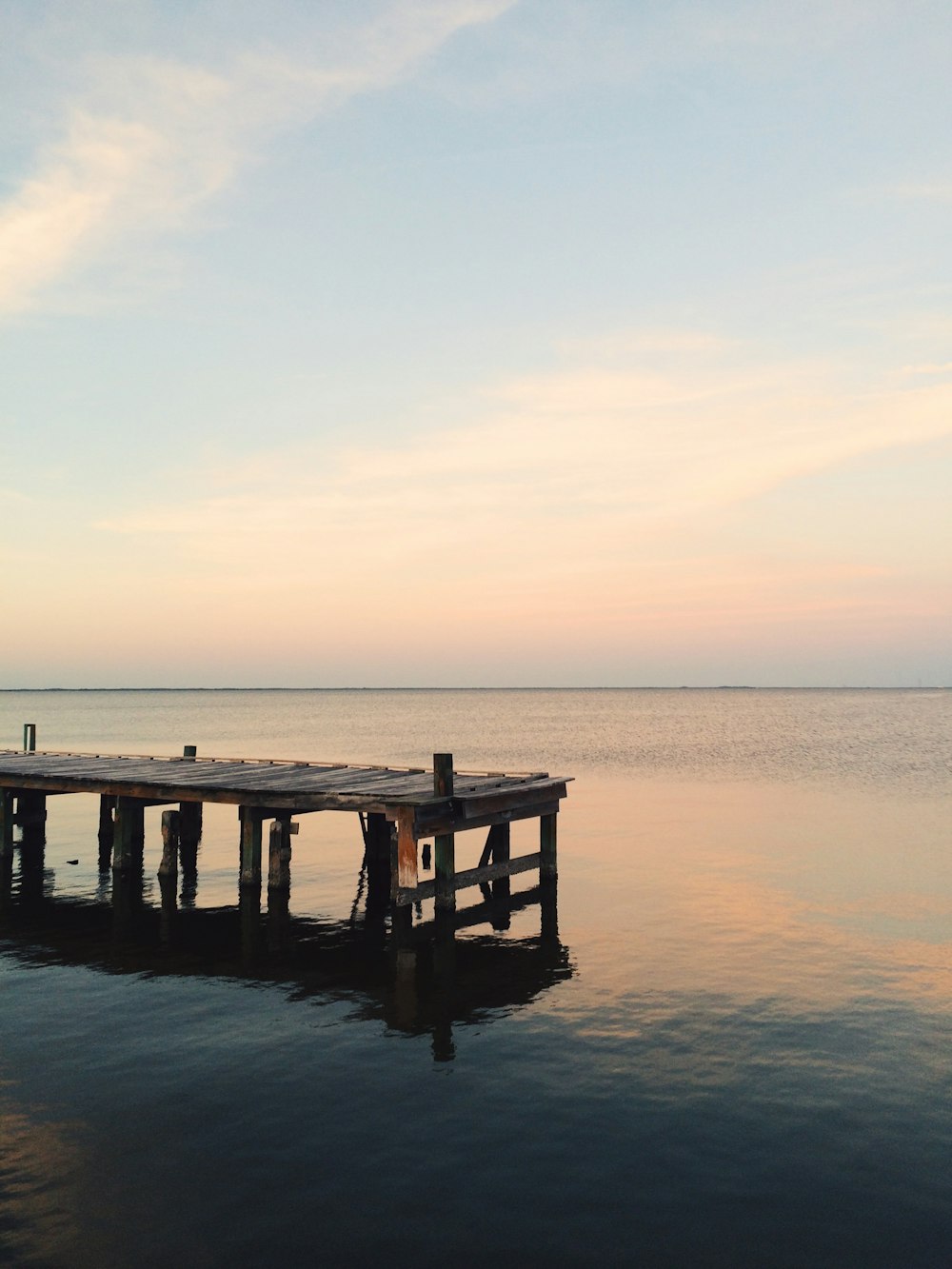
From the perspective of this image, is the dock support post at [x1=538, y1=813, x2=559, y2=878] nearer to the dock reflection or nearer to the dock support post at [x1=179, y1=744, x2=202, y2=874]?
the dock reflection

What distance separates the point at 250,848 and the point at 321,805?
320cm

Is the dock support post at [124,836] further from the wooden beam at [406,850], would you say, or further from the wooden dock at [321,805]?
the wooden beam at [406,850]

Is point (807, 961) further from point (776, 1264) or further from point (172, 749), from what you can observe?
point (172, 749)

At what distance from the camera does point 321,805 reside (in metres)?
19.5

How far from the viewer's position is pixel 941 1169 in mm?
9234

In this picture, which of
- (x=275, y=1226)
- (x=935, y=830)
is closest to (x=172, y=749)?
(x=935, y=830)

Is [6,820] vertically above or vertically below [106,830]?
above

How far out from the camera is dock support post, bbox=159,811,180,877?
21.8 m

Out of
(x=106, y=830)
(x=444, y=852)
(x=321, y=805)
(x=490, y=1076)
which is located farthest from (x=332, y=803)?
(x=106, y=830)

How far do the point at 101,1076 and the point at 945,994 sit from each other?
12093mm

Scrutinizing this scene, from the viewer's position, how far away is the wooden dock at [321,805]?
61.3 feet

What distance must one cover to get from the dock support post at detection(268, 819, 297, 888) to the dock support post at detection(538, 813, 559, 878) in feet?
18.9

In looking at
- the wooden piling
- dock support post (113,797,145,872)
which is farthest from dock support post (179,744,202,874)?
dock support post (113,797,145,872)

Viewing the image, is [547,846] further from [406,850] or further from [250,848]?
[250,848]
